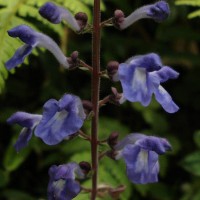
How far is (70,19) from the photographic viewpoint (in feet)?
9.19

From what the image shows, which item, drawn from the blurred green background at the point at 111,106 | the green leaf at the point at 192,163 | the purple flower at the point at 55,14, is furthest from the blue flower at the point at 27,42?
the green leaf at the point at 192,163

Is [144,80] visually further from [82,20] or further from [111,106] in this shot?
[111,106]

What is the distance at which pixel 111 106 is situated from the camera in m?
4.98

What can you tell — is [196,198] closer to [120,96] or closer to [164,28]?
[120,96]

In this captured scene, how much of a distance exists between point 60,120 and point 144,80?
405 millimetres

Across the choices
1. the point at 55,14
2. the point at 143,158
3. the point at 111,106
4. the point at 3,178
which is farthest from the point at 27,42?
the point at 111,106

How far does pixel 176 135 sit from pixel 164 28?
34.5 inches

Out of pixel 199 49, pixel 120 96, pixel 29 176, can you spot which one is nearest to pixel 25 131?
pixel 120 96

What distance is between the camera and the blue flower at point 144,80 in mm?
2533

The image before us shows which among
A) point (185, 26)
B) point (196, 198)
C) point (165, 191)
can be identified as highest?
point (185, 26)

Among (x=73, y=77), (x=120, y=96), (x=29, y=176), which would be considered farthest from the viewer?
(x=73, y=77)

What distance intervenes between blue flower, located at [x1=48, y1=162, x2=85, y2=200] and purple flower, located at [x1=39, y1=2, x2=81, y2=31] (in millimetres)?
664

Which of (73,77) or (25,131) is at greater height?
(25,131)

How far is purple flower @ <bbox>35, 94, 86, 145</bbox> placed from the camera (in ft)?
8.35
